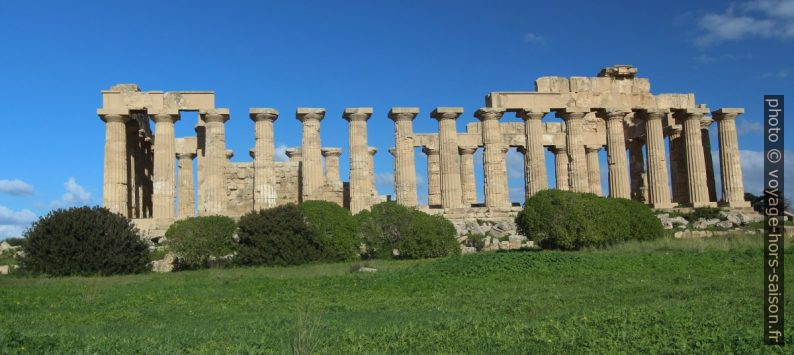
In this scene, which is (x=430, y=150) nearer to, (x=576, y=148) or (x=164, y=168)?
(x=576, y=148)

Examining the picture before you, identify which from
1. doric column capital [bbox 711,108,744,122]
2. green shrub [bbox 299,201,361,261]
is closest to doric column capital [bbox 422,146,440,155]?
doric column capital [bbox 711,108,744,122]

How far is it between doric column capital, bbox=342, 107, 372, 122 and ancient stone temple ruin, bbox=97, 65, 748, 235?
5 cm

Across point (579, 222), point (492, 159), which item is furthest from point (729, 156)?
point (579, 222)

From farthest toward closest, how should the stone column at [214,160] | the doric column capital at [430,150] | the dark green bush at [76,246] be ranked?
the doric column capital at [430,150] → the stone column at [214,160] → the dark green bush at [76,246]

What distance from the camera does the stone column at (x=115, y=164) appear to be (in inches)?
1367

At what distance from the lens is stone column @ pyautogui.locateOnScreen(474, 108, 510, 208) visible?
3750cm

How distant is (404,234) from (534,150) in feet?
41.4

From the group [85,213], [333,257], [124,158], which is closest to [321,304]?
[333,257]

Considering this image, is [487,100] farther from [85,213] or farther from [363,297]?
[363,297]

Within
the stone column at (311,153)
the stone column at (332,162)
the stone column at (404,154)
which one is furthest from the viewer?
the stone column at (332,162)

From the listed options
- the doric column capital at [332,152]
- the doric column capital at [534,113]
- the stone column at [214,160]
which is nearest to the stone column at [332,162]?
the doric column capital at [332,152]

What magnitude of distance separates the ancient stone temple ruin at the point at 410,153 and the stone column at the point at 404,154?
5 centimetres

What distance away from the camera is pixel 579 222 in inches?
1065

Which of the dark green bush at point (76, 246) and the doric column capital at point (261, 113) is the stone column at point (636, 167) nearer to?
the doric column capital at point (261, 113)
